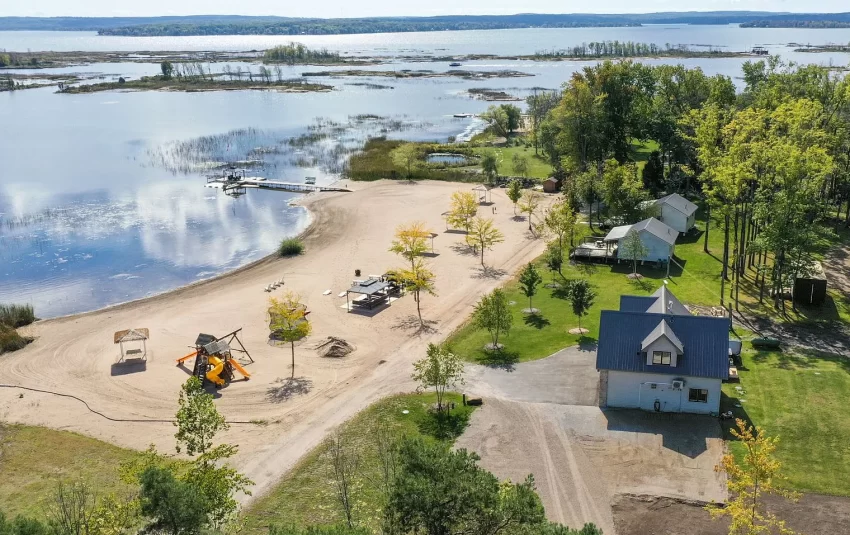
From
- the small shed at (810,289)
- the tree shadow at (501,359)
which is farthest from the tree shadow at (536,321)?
the small shed at (810,289)

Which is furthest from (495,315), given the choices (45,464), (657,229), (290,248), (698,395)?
(290,248)

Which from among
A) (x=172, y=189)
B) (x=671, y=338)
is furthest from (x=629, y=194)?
(x=172, y=189)

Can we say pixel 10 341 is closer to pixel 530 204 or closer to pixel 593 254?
pixel 593 254

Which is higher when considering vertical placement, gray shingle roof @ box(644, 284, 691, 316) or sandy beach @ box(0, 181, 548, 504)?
gray shingle roof @ box(644, 284, 691, 316)

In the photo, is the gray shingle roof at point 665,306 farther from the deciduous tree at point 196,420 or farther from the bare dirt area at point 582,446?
the deciduous tree at point 196,420

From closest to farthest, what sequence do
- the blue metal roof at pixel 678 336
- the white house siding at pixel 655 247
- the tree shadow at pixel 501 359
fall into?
the blue metal roof at pixel 678 336 → the tree shadow at pixel 501 359 → the white house siding at pixel 655 247

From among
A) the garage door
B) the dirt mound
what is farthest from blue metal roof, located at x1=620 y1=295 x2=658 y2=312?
the dirt mound

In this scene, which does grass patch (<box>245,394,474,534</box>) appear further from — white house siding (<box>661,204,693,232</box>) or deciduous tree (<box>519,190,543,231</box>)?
white house siding (<box>661,204,693,232</box>)
